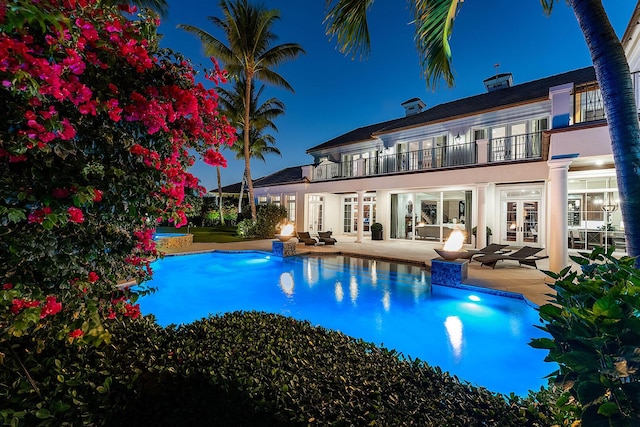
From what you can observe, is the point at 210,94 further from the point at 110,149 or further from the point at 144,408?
the point at 144,408

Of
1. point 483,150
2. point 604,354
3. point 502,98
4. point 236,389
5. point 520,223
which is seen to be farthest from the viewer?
point 502,98

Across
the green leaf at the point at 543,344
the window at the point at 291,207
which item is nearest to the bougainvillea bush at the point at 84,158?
the green leaf at the point at 543,344

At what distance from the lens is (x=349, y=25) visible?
5.43m

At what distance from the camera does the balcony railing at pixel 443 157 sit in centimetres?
1290

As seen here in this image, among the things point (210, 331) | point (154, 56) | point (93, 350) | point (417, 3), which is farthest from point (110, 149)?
point (417, 3)

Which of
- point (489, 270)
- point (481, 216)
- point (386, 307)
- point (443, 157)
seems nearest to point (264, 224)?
point (443, 157)

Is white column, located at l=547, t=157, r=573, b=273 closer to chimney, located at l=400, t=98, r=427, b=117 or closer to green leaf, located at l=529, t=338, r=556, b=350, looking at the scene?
green leaf, located at l=529, t=338, r=556, b=350

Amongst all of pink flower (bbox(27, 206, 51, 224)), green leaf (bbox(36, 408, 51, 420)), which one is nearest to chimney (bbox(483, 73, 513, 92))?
pink flower (bbox(27, 206, 51, 224))

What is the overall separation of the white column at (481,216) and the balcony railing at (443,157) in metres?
1.27

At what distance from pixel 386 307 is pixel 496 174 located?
28.4 ft

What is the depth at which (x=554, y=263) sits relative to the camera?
8.80 meters

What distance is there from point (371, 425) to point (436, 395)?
72 centimetres

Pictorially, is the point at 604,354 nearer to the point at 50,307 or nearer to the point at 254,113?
the point at 50,307

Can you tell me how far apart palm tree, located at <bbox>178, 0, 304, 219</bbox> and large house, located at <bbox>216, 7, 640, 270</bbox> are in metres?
6.97
